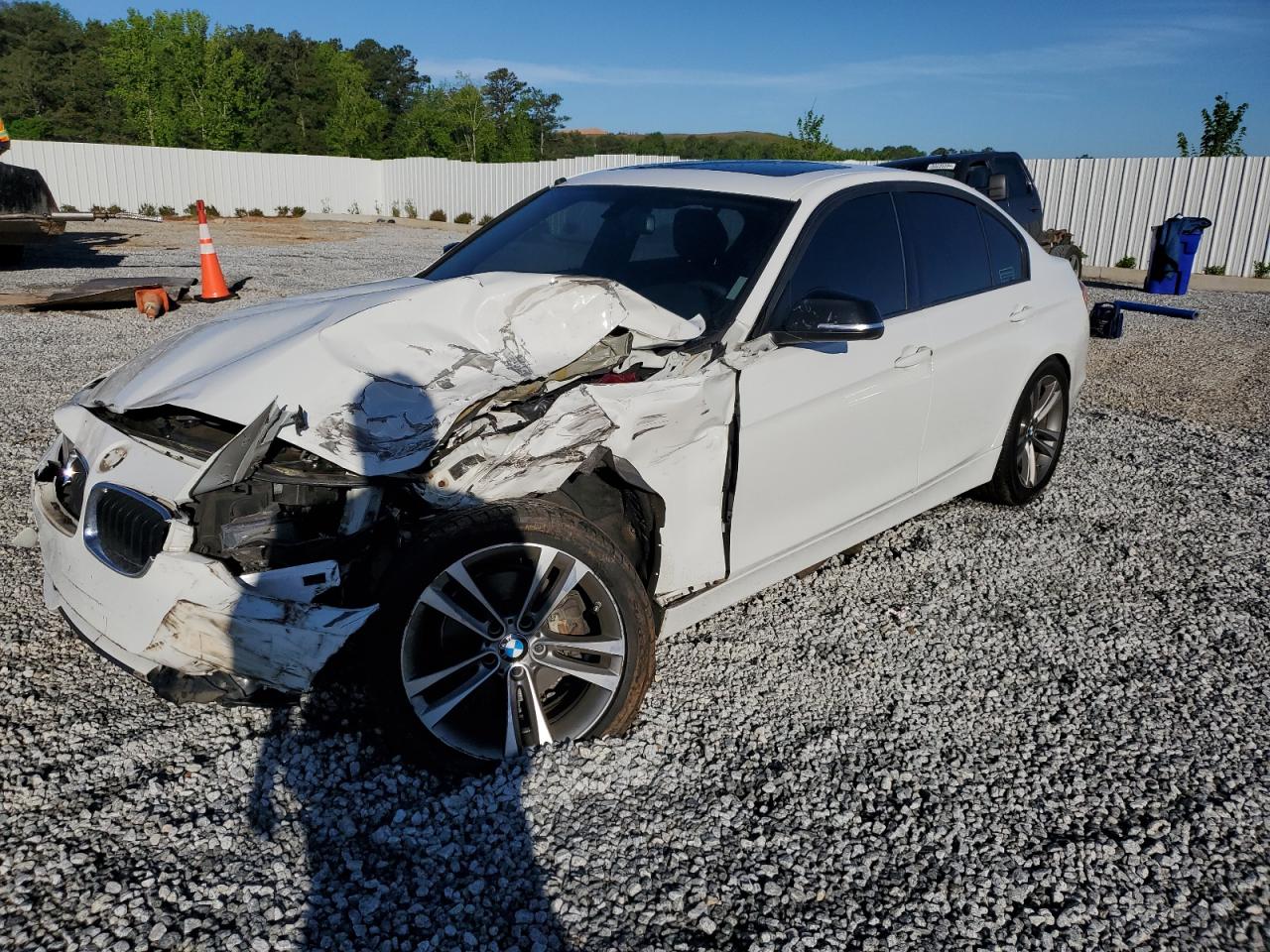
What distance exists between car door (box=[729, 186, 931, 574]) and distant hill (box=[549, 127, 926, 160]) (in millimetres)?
13643

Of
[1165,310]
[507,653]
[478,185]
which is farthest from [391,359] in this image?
[478,185]

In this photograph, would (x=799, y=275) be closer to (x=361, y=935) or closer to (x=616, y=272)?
(x=616, y=272)

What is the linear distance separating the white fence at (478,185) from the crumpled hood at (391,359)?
19.8 m

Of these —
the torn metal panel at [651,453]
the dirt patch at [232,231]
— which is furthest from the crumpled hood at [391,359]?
the dirt patch at [232,231]

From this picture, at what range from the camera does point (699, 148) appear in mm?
58969

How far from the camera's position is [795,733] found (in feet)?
9.98

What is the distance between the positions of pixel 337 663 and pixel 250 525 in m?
0.44

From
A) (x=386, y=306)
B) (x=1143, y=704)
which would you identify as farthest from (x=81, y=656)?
(x=1143, y=704)

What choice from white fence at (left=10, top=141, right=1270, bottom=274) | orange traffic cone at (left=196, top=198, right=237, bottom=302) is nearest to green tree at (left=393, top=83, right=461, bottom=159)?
white fence at (left=10, top=141, right=1270, bottom=274)

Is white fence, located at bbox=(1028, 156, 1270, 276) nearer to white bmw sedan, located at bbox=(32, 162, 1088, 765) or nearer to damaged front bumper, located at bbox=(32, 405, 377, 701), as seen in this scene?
white bmw sedan, located at bbox=(32, 162, 1088, 765)

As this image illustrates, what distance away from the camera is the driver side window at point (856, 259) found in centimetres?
349

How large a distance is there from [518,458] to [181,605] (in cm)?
98

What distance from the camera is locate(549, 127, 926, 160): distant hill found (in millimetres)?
28097

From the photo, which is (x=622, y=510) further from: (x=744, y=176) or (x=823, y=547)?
(x=744, y=176)
